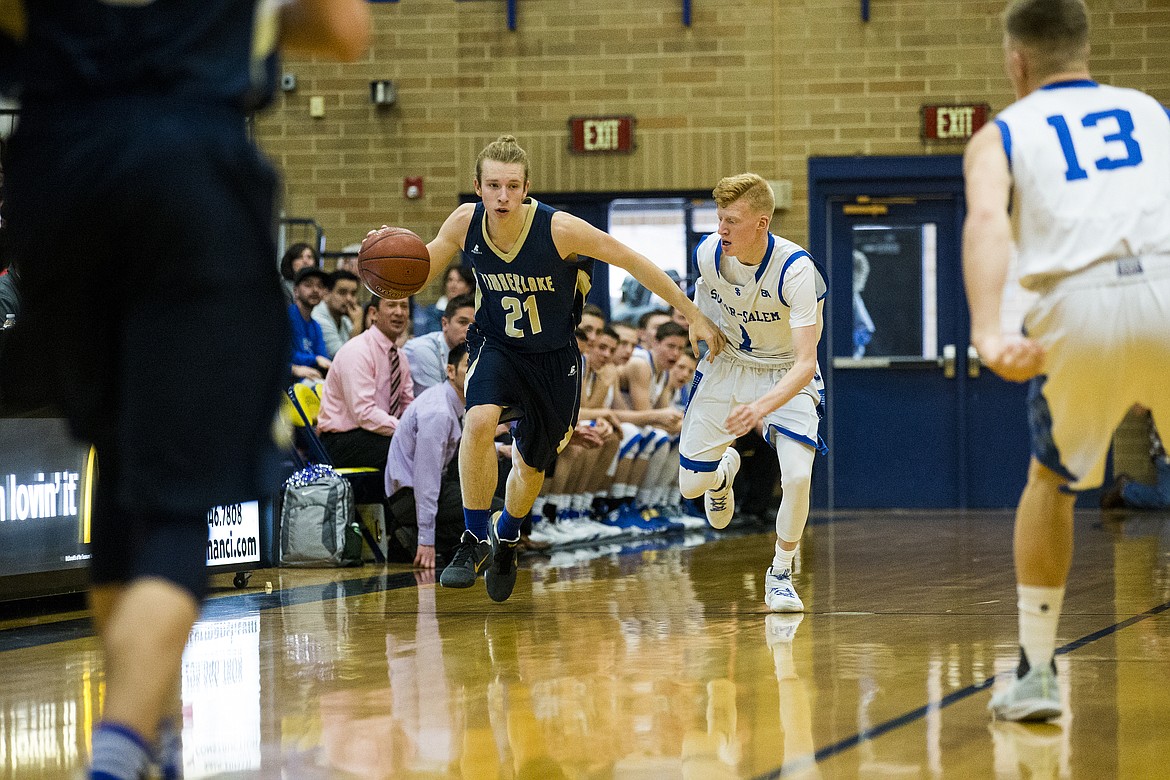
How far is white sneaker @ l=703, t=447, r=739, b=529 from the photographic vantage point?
239 inches

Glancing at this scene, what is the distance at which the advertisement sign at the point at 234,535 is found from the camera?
255 inches

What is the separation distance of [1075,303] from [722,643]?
1943mm

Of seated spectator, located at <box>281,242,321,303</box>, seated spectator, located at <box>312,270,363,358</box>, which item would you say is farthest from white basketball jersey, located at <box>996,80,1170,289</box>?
seated spectator, located at <box>281,242,321,303</box>

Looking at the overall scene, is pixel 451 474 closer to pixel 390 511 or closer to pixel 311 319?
pixel 390 511

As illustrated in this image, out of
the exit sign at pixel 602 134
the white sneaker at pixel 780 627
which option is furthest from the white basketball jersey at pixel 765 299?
the exit sign at pixel 602 134

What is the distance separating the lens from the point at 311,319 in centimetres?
988

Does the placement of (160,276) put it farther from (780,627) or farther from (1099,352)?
(780,627)

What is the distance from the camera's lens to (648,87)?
1251 cm

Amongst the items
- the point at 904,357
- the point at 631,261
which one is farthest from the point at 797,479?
the point at 904,357

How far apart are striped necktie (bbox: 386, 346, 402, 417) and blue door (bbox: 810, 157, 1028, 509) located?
507 centimetres

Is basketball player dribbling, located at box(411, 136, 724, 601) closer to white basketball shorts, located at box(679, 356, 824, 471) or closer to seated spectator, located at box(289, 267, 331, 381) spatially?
white basketball shorts, located at box(679, 356, 824, 471)

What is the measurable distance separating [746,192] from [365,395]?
3.51m

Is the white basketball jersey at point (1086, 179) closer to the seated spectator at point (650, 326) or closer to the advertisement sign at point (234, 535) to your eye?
the advertisement sign at point (234, 535)

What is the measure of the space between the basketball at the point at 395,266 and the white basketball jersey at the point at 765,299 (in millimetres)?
1154
